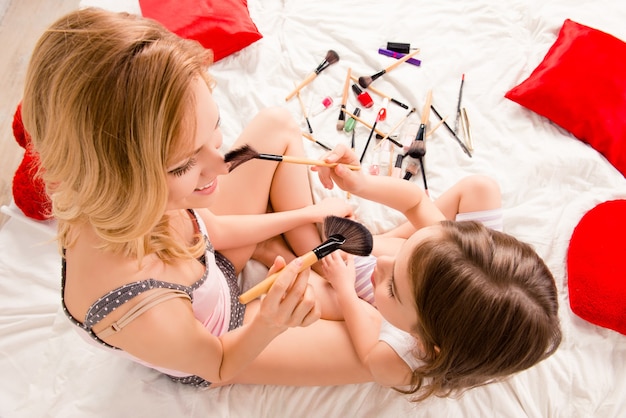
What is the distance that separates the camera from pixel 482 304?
73 cm

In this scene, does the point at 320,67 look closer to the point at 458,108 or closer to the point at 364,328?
the point at 458,108

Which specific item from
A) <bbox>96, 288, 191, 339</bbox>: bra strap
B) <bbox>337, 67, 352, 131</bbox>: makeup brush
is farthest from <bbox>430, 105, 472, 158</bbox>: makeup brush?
<bbox>96, 288, 191, 339</bbox>: bra strap

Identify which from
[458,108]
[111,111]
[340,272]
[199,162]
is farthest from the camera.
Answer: [458,108]

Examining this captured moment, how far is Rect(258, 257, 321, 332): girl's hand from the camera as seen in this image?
66 centimetres

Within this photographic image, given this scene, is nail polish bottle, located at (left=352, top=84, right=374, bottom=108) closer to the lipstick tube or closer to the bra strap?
the lipstick tube

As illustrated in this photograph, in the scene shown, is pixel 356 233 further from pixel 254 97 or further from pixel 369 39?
pixel 369 39

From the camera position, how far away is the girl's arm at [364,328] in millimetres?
885

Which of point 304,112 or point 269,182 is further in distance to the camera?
point 304,112

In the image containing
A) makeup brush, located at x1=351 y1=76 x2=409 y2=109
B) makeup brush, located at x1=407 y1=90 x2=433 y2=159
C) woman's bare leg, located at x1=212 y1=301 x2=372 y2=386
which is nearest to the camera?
woman's bare leg, located at x1=212 y1=301 x2=372 y2=386

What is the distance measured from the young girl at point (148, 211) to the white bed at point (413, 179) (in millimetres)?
117

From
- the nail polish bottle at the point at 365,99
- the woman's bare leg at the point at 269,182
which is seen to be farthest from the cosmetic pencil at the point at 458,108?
the woman's bare leg at the point at 269,182

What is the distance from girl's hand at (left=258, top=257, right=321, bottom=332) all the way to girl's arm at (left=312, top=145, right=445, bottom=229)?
37 cm

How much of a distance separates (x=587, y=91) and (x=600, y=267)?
0.51m

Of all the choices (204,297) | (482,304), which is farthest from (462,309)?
(204,297)
